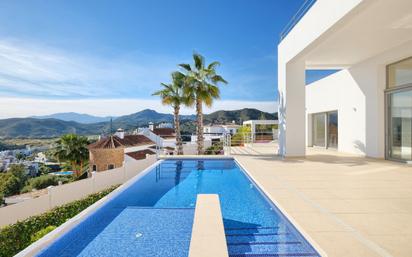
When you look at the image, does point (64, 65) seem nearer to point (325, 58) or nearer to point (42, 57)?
point (42, 57)

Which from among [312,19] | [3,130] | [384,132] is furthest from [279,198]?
A: [3,130]

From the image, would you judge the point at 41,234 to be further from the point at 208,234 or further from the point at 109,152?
the point at 109,152

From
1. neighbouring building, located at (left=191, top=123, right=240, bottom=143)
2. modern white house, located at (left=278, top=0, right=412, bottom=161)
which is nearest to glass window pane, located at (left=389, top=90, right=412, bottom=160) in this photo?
modern white house, located at (left=278, top=0, right=412, bottom=161)

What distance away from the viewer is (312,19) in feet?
26.2

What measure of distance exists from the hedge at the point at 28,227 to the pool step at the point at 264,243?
6636mm

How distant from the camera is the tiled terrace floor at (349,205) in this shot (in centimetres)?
300

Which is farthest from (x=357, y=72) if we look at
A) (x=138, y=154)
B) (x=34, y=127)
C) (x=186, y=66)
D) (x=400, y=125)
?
(x=34, y=127)

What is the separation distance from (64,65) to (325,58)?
66.0 feet

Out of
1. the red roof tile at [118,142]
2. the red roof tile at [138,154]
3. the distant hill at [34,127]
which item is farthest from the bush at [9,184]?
the red roof tile at [138,154]

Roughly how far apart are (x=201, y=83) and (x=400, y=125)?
8.61m

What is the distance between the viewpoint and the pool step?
125 inches

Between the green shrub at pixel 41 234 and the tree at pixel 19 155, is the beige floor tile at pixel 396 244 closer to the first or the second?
the green shrub at pixel 41 234

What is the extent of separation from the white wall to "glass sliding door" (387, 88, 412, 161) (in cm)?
32

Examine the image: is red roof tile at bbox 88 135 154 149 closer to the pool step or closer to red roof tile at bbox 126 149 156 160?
red roof tile at bbox 126 149 156 160
